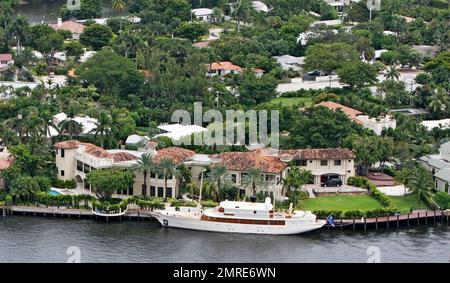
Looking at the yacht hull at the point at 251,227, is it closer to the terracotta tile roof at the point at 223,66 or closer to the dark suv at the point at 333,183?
the dark suv at the point at 333,183

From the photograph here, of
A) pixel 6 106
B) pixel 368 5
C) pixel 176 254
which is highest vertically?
pixel 368 5

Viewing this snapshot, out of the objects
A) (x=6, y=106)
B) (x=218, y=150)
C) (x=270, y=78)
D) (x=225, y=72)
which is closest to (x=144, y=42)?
(x=225, y=72)

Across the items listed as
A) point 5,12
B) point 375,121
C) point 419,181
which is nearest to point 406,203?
point 419,181

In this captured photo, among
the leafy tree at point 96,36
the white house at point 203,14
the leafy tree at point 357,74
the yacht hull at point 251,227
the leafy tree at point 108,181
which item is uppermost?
the white house at point 203,14

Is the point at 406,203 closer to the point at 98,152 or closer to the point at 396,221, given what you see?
the point at 396,221

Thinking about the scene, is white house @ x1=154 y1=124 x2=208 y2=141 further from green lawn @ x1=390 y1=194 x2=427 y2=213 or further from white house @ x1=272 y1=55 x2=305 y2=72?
white house @ x1=272 y1=55 x2=305 y2=72

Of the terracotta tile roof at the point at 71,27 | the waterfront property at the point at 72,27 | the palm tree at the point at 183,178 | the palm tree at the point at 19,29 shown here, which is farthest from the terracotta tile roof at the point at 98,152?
the terracotta tile roof at the point at 71,27

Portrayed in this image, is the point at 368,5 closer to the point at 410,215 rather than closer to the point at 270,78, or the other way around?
the point at 270,78
